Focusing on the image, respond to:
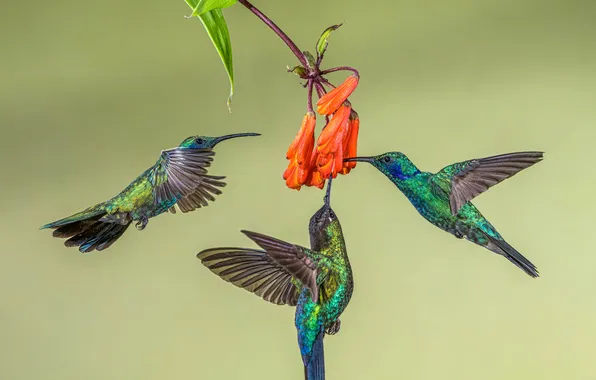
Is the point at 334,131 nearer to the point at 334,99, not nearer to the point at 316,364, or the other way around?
the point at 334,99

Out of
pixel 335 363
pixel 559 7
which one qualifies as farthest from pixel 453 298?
pixel 559 7

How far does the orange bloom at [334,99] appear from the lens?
26.0 inches

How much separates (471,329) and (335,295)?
1601 mm

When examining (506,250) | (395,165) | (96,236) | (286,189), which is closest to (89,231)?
(96,236)

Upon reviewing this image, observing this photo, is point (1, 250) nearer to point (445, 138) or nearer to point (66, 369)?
point (66, 369)

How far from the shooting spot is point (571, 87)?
2314 millimetres

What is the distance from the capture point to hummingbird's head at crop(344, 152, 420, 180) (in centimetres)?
74

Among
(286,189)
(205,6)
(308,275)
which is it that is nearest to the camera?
(205,6)

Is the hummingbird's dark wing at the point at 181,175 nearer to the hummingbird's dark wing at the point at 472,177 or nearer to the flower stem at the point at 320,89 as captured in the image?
the flower stem at the point at 320,89

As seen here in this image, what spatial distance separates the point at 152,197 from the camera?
74cm

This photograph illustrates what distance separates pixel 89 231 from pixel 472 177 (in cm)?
39

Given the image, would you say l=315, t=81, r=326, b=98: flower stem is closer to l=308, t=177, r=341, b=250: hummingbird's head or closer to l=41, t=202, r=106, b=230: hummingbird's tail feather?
l=308, t=177, r=341, b=250: hummingbird's head

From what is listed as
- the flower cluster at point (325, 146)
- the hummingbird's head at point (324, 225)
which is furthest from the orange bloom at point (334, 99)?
the hummingbird's head at point (324, 225)

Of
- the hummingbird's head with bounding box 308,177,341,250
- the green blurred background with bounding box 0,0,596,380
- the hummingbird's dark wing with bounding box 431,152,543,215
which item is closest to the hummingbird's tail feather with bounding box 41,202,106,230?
A: the hummingbird's head with bounding box 308,177,341,250
